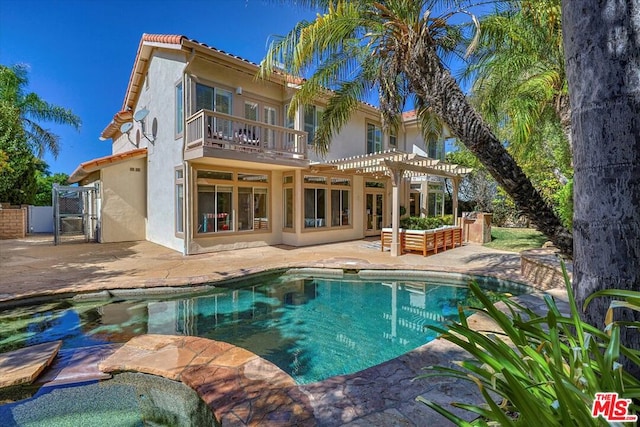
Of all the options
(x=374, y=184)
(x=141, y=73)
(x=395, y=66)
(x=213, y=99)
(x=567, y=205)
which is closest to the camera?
(x=395, y=66)

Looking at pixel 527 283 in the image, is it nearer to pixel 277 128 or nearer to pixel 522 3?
pixel 522 3

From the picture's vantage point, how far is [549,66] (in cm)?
1055

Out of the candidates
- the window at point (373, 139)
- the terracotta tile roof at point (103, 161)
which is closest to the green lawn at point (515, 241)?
the window at point (373, 139)

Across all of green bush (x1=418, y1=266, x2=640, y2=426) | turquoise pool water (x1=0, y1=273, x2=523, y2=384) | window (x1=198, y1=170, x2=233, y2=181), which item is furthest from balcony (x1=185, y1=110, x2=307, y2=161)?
green bush (x1=418, y1=266, x2=640, y2=426)

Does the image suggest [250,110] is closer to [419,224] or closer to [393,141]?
[419,224]

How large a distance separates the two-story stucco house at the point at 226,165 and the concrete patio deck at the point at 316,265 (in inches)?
50.3

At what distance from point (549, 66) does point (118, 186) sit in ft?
60.7

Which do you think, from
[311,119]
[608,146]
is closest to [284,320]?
[608,146]

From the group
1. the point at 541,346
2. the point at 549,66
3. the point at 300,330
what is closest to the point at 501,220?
the point at 549,66

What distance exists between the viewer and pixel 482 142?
4.11m

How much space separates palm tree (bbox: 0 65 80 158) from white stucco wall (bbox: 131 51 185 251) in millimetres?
7940

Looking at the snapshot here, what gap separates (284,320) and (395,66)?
5.86 metres

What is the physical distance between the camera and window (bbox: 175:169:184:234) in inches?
501

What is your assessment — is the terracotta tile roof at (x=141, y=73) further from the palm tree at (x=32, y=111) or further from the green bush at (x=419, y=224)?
the green bush at (x=419, y=224)
